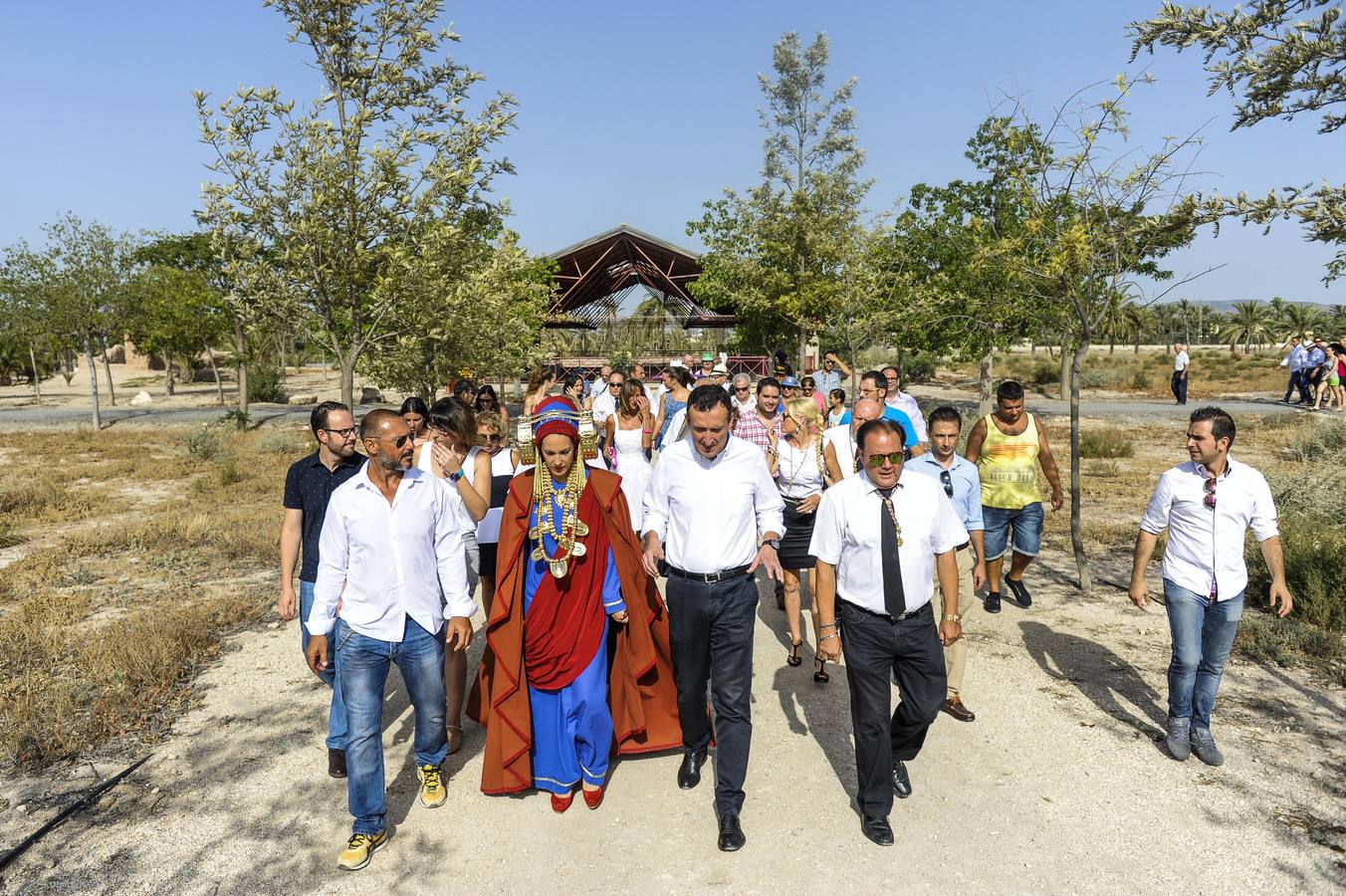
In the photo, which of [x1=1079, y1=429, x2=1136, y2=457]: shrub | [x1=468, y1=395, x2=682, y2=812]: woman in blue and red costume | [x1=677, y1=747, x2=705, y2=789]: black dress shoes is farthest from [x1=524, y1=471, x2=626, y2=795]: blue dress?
[x1=1079, y1=429, x2=1136, y2=457]: shrub

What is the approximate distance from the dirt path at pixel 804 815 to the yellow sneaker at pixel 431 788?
5cm

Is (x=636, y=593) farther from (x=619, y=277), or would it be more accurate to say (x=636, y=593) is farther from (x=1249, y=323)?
(x=1249, y=323)

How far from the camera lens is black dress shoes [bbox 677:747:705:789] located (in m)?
4.34

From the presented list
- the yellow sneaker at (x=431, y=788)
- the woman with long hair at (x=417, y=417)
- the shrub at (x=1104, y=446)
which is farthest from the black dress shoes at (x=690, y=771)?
the shrub at (x=1104, y=446)

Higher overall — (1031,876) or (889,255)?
(889,255)

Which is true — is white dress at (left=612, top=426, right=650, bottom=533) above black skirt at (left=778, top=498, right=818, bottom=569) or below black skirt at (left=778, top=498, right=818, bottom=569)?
above

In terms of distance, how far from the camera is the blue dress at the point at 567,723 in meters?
4.12

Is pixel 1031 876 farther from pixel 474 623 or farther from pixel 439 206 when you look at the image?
pixel 439 206

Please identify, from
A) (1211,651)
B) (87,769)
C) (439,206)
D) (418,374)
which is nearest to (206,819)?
(87,769)

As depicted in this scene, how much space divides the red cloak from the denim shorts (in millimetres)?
3569

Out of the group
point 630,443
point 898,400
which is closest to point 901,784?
point 630,443

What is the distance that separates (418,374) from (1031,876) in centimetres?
1307

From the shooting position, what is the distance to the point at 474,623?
6840mm

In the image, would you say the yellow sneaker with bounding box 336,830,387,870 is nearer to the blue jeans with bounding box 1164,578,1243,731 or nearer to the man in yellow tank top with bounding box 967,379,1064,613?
the blue jeans with bounding box 1164,578,1243,731
